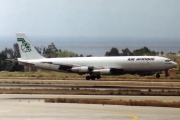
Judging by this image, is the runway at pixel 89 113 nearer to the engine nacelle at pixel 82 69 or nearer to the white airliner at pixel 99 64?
the white airliner at pixel 99 64

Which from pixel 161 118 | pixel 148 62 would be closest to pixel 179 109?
pixel 161 118

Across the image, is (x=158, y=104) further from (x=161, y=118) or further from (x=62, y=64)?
(x=62, y=64)

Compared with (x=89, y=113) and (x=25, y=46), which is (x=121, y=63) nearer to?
(x=25, y=46)

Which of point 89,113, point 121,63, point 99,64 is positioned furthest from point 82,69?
point 89,113

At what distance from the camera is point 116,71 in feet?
290

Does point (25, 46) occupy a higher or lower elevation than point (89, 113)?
higher

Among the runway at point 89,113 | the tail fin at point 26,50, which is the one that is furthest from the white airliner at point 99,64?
the runway at point 89,113

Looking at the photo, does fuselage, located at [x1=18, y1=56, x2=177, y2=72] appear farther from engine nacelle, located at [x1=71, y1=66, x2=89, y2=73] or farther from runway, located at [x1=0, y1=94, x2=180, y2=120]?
runway, located at [x1=0, y1=94, x2=180, y2=120]

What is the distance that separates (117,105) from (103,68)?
50.6 metres

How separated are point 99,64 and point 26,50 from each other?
47.9 feet

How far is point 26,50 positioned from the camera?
95750 millimetres

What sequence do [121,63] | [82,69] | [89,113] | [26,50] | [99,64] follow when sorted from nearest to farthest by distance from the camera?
[89,113] → [121,63] → [82,69] → [99,64] → [26,50]

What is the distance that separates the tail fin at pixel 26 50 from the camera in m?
95.1

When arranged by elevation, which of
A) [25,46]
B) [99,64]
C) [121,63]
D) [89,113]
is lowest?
[89,113]
